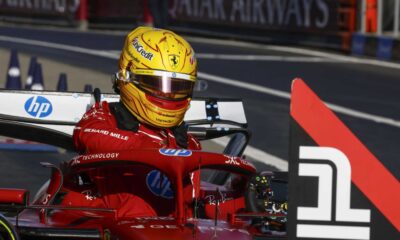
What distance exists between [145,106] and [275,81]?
504 inches

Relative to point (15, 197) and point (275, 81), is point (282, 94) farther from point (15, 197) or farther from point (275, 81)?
point (15, 197)

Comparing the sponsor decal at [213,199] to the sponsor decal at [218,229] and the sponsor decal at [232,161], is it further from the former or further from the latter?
the sponsor decal at [218,229]

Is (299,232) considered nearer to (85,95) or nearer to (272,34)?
(85,95)

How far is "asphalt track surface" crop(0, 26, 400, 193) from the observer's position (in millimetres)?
13406

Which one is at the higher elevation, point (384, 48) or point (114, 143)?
point (114, 143)

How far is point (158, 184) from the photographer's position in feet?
21.5

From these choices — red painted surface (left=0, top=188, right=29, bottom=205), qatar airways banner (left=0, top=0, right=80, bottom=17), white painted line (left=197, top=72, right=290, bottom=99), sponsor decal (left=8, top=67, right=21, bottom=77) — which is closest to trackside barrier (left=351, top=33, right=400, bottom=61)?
white painted line (left=197, top=72, right=290, bottom=99)

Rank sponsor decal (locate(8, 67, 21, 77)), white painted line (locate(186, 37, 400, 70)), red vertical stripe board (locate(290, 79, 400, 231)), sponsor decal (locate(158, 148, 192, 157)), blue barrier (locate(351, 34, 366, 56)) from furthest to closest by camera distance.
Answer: blue barrier (locate(351, 34, 366, 56)), white painted line (locate(186, 37, 400, 70)), sponsor decal (locate(8, 67, 21, 77)), sponsor decal (locate(158, 148, 192, 157)), red vertical stripe board (locate(290, 79, 400, 231))

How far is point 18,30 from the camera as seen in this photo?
31125 millimetres

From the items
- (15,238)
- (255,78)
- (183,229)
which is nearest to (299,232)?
(183,229)

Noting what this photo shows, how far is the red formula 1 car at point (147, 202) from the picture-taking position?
5.92 meters

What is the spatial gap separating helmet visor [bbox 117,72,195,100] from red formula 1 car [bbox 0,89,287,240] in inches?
18.3

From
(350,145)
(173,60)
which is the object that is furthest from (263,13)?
(350,145)

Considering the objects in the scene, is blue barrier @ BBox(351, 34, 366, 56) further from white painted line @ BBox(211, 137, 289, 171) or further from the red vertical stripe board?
the red vertical stripe board
